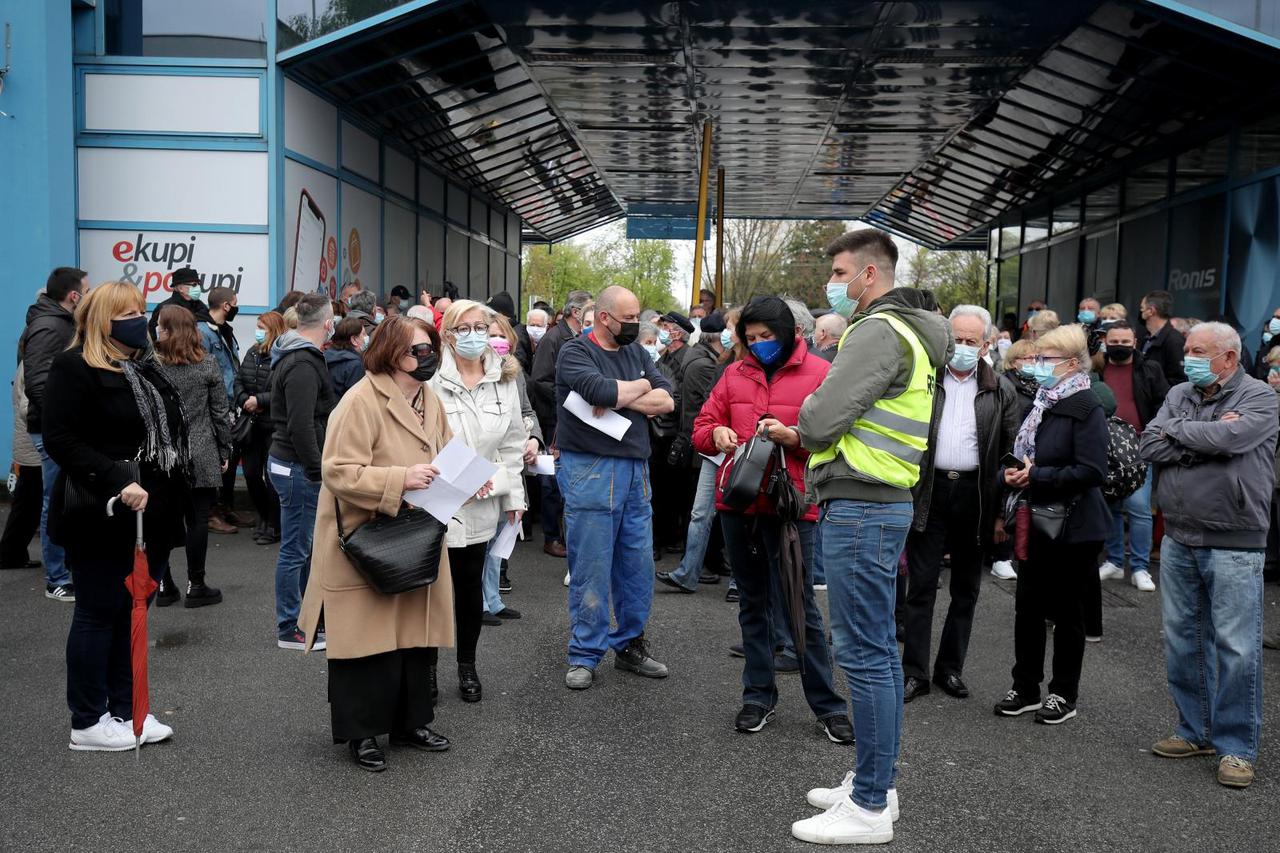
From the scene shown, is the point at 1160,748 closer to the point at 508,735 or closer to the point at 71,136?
the point at 508,735

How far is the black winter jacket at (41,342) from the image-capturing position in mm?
7473

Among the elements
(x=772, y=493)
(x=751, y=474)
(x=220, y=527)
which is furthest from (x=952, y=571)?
(x=220, y=527)

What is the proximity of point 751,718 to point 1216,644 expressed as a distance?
80.7 inches

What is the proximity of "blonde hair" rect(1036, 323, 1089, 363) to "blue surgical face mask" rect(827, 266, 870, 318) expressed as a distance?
56.1 inches

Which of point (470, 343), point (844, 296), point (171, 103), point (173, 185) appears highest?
point (171, 103)

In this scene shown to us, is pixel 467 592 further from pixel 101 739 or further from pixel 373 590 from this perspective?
pixel 101 739

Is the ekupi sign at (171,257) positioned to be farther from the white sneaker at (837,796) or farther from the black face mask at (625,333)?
the white sneaker at (837,796)

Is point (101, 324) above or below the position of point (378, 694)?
above

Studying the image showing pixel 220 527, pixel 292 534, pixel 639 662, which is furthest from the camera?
pixel 220 527

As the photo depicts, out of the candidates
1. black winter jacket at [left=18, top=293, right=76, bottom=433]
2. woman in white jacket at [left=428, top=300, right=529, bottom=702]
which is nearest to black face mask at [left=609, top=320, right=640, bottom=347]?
woman in white jacket at [left=428, top=300, right=529, bottom=702]

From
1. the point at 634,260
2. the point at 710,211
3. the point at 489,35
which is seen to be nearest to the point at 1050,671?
the point at 489,35

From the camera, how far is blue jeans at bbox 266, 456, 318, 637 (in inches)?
267

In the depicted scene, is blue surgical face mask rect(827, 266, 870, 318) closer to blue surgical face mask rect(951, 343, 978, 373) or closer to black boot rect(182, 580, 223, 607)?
blue surgical face mask rect(951, 343, 978, 373)

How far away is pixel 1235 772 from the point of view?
4871 mm
